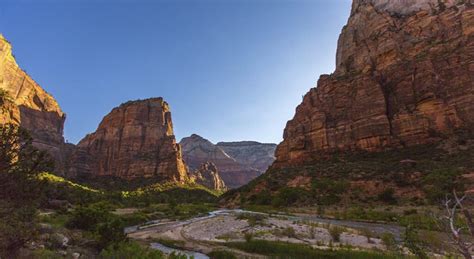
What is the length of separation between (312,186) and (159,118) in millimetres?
119692

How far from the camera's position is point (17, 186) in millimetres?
10195

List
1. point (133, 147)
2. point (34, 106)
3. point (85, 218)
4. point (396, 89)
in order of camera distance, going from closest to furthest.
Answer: point (85, 218)
point (396, 89)
point (34, 106)
point (133, 147)

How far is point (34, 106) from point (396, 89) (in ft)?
496

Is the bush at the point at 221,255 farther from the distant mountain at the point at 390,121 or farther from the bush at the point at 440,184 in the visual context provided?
the distant mountain at the point at 390,121

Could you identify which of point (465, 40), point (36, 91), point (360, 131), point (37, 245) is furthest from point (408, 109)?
point (36, 91)

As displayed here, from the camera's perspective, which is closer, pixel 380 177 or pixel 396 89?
pixel 380 177

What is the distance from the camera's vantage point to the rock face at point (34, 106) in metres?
119

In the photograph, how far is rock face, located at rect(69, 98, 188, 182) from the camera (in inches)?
5556

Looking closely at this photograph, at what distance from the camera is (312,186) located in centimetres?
5984

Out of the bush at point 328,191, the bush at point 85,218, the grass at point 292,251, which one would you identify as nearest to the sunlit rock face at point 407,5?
the bush at point 328,191

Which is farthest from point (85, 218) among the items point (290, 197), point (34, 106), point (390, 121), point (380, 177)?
point (34, 106)

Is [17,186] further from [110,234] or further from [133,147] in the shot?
[133,147]

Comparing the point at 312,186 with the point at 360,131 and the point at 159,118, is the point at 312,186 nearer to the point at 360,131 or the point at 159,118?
the point at 360,131

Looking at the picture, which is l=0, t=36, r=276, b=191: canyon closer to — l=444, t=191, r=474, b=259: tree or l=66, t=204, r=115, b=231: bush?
l=66, t=204, r=115, b=231: bush
